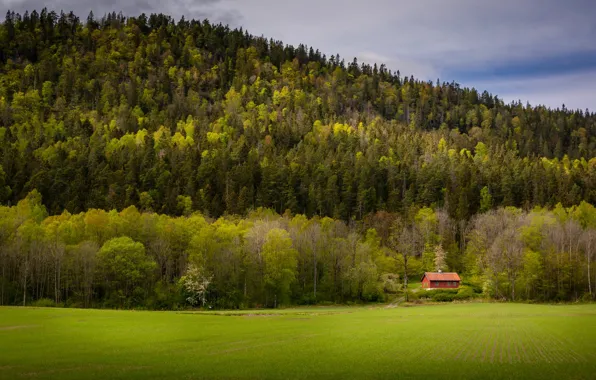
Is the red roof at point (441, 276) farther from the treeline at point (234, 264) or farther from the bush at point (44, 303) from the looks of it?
the bush at point (44, 303)

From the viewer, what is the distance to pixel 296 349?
132ft

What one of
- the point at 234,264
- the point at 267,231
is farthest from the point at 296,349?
the point at 267,231

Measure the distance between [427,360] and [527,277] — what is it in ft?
249

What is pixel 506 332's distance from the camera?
49.5 meters

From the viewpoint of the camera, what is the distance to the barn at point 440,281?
120475 millimetres

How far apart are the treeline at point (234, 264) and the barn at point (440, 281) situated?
11.6 ft

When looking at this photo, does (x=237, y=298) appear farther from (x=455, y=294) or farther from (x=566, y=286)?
(x=566, y=286)

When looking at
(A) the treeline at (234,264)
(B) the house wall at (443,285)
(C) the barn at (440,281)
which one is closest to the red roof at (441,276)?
(C) the barn at (440,281)

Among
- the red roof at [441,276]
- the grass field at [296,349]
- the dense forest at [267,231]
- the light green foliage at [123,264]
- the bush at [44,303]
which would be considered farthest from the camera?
the red roof at [441,276]

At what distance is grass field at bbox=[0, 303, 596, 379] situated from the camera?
99.5ft

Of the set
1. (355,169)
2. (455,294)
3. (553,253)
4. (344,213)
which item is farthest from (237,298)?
(355,169)

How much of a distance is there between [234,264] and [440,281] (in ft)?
159

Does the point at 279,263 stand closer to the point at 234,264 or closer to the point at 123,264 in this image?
the point at 234,264

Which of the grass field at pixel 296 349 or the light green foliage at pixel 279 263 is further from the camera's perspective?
the light green foliage at pixel 279 263
